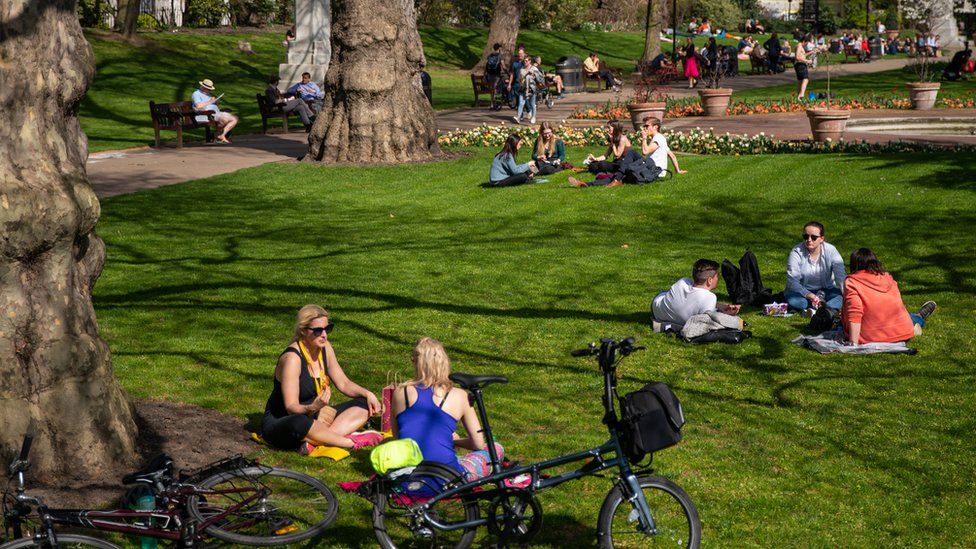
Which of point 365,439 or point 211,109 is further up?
point 211,109

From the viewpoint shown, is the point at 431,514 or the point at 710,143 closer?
the point at 431,514

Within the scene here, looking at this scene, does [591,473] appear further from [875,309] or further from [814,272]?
[814,272]

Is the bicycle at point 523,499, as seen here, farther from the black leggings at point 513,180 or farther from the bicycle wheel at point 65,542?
the black leggings at point 513,180

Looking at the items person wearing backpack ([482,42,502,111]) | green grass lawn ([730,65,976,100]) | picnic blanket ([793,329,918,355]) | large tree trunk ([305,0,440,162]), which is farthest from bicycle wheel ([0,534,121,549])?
green grass lawn ([730,65,976,100])

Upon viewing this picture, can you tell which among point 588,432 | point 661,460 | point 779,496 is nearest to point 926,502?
point 779,496

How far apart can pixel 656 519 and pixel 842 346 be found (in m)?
5.09

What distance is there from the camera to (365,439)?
8.34 metres

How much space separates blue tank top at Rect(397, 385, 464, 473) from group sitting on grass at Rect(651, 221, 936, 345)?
471 centimetres

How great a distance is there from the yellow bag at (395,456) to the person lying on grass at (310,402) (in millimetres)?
1821

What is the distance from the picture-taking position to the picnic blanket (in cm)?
1046

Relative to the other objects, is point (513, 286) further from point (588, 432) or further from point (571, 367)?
point (588, 432)

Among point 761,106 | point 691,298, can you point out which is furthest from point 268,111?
point 691,298

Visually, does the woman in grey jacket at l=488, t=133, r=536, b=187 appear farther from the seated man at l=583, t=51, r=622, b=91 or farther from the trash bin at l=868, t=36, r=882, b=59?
the trash bin at l=868, t=36, r=882, b=59

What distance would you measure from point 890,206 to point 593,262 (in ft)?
17.6
